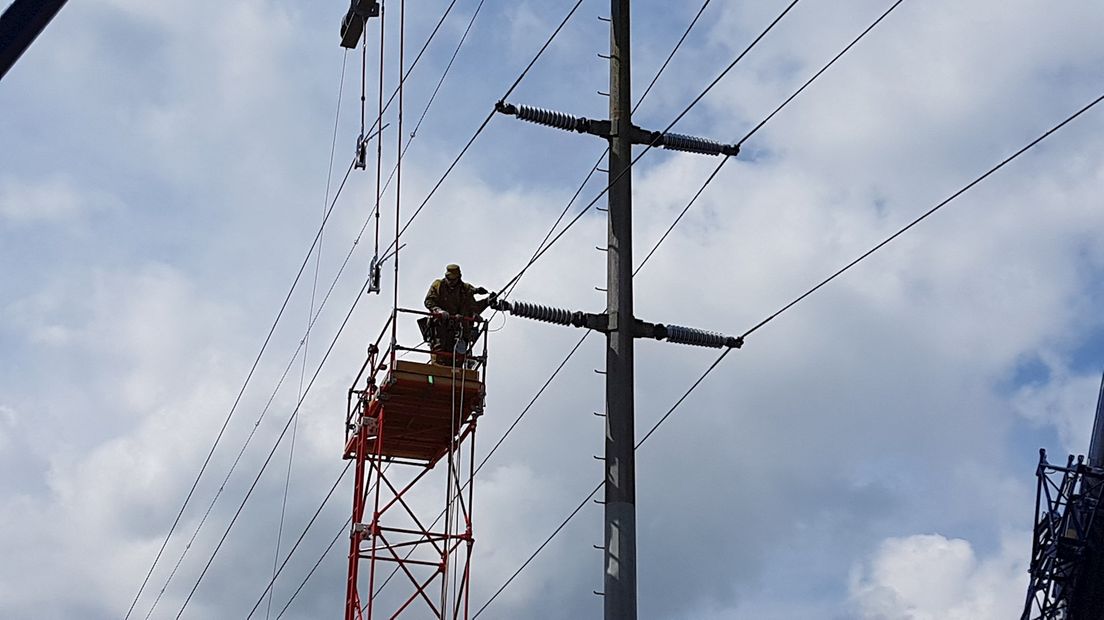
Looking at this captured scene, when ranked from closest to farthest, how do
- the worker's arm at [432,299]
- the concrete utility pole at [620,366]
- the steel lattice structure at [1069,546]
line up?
the concrete utility pole at [620,366] < the worker's arm at [432,299] < the steel lattice structure at [1069,546]

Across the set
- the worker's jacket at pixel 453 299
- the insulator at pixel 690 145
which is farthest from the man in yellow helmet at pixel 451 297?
the insulator at pixel 690 145

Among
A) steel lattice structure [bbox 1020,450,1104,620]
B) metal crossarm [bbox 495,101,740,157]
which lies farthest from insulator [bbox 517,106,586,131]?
steel lattice structure [bbox 1020,450,1104,620]

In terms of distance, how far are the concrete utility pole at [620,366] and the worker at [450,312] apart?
6718mm

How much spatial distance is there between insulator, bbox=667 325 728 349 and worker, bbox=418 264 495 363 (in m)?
6.78

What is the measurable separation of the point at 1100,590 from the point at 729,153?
2689cm

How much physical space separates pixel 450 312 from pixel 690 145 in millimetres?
6879

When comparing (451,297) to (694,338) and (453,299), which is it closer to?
(453,299)

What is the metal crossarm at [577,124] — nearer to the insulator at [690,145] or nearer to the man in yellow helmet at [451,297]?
the insulator at [690,145]

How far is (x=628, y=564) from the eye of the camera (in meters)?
14.1

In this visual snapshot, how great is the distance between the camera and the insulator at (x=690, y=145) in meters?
16.4

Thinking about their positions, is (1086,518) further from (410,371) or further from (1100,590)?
(410,371)

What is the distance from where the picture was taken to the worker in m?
22.3

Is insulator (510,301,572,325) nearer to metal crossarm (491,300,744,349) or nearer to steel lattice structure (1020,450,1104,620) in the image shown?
metal crossarm (491,300,744,349)

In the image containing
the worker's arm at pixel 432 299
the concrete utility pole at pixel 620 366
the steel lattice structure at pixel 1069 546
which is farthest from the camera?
the steel lattice structure at pixel 1069 546
